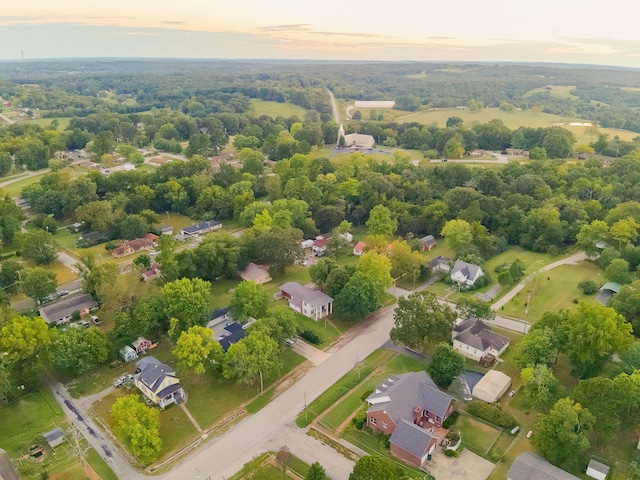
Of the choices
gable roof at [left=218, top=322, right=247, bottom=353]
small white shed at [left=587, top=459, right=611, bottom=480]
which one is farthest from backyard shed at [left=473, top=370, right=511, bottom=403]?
gable roof at [left=218, top=322, right=247, bottom=353]

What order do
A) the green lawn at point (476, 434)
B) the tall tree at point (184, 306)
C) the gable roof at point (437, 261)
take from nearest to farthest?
the green lawn at point (476, 434) < the tall tree at point (184, 306) < the gable roof at point (437, 261)

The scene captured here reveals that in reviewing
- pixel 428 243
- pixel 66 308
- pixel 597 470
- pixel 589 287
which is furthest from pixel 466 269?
pixel 66 308

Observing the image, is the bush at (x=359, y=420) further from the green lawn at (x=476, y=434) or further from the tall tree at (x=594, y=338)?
the tall tree at (x=594, y=338)

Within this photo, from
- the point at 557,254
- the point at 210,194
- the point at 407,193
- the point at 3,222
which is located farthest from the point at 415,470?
the point at 3,222

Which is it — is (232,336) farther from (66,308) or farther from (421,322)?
(66,308)

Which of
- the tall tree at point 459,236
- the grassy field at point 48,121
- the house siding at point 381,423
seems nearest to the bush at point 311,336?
the house siding at point 381,423

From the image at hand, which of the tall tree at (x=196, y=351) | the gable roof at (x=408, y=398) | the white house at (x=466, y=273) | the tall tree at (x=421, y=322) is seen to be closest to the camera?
the gable roof at (x=408, y=398)

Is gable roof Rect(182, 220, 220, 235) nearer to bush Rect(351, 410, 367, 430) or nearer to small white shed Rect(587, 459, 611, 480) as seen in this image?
bush Rect(351, 410, 367, 430)
